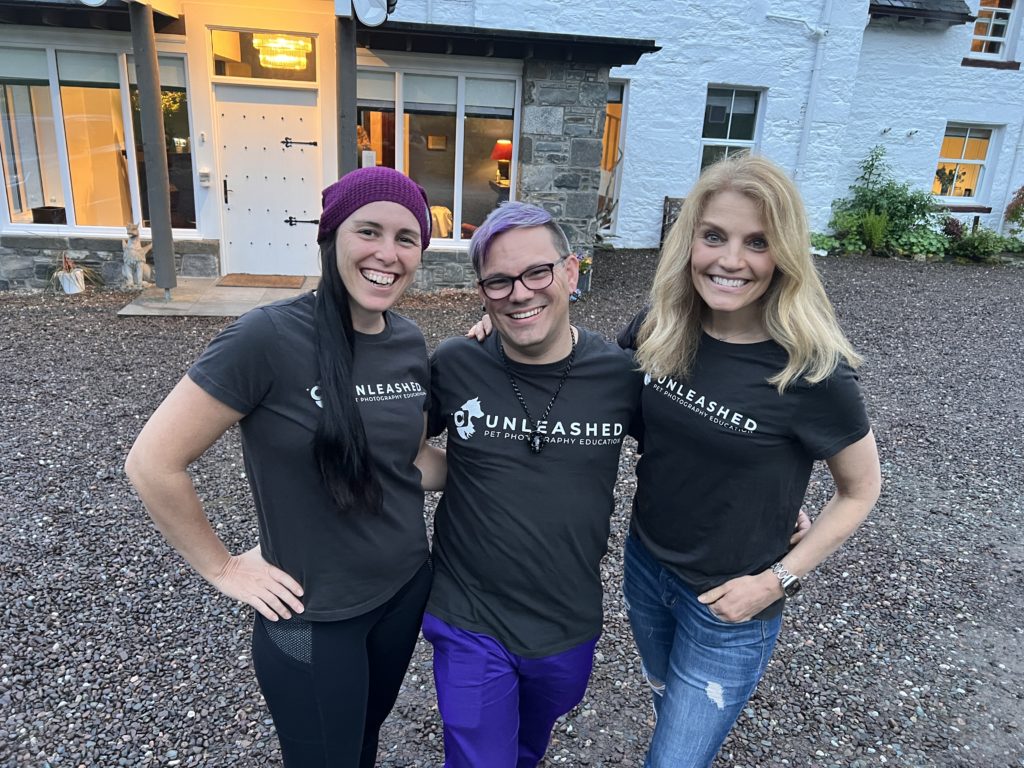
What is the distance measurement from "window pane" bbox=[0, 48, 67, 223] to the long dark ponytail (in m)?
9.39

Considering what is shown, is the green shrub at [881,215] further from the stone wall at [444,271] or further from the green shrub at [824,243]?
the stone wall at [444,271]

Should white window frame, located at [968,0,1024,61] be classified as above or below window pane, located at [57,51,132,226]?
above

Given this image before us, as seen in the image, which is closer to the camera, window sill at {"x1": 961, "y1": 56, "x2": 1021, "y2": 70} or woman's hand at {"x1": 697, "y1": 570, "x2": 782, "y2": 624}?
woman's hand at {"x1": 697, "y1": 570, "x2": 782, "y2": 624}

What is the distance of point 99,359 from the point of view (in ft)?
22.1

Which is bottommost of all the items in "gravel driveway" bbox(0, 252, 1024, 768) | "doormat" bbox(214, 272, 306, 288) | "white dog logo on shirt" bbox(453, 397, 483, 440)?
"gravel driveway" bbox(0, 252, 1024, 768)

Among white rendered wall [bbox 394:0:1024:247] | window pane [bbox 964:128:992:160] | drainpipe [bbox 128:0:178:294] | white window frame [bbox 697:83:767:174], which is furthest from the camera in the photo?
window pane [bbox 964:128:992:160]

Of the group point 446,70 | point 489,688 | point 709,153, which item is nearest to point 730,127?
point 709,153

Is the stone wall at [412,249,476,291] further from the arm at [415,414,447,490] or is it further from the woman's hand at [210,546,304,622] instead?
the woman's hand at [210,546,304,622]

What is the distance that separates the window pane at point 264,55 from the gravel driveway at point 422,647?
4.73m

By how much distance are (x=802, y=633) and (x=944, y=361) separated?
5.80m

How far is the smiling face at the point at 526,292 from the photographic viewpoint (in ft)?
5.82

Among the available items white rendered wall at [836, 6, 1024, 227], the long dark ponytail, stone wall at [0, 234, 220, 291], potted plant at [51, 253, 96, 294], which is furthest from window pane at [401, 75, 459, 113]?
white rendered wall at [836, 6, 1024, 227]

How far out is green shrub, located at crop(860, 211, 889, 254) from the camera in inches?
542

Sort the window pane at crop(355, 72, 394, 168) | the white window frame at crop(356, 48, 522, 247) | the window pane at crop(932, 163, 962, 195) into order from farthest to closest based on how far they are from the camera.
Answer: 1. the window pane at crop(932, 163, 962, 195)
2. the window pane at crop(355, 72, 394, 168)
3. the white window frame at crop(356, 48, 522, 247)
